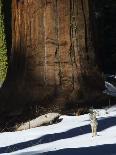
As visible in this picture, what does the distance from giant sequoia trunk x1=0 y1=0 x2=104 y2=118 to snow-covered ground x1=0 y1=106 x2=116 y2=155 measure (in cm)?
70

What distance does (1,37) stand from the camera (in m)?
19.9

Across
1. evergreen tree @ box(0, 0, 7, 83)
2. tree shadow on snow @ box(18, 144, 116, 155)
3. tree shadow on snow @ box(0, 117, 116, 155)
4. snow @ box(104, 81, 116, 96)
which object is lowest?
tree shadow on snow @ box(0, 117, 116, 155)

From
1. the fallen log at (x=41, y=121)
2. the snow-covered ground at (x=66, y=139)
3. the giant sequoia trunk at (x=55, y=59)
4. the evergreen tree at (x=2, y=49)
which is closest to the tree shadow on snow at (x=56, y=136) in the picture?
the snow-covered ground at (x=66, y=139)

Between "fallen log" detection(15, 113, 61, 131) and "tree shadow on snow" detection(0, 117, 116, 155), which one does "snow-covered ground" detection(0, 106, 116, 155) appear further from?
"fallen log" detection(15, 113, 61, 131)

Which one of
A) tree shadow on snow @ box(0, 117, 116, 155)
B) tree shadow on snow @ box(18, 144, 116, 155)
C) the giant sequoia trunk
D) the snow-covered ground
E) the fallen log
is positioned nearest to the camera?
tree shadow on snow @ box(18, 144, 116, 155)

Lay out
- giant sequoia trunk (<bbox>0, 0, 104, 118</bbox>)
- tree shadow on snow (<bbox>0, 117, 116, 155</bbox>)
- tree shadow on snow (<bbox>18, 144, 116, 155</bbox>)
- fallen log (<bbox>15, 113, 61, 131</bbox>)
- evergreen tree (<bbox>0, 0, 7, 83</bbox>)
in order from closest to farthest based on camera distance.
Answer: tree shadow on snow (<bbox>18, 144, 116, 155</bbox>) < tree shadow on snow (<bbox>0, 117, 116, 155</bbox>) < fallen log (<bbox>15, 113, 61, 131</bbox>) < giant sequoia trunk (<bbox>0, 0, 104, 118</bbox>) < evergreen tree (<bbox>0, 0, 7, 83</bbox>)

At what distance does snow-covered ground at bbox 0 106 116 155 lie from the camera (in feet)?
18.5

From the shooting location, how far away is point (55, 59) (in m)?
9.39

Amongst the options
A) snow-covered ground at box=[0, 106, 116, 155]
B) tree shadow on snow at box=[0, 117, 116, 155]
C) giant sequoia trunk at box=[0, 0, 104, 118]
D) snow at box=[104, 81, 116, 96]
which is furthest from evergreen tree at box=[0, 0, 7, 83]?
tree shadow on snow at box=[0, 117, 116, 155]

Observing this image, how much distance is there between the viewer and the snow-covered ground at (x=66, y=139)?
5.65 meters

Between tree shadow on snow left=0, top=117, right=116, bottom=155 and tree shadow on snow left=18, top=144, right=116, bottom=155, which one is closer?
tree shadow on snow left=18, top=144, right=116, bottom=155

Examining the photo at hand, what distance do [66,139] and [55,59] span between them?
269 centimetres

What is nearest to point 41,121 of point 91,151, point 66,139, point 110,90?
point 66,139

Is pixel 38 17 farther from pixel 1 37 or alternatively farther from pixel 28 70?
pixel 1 37
